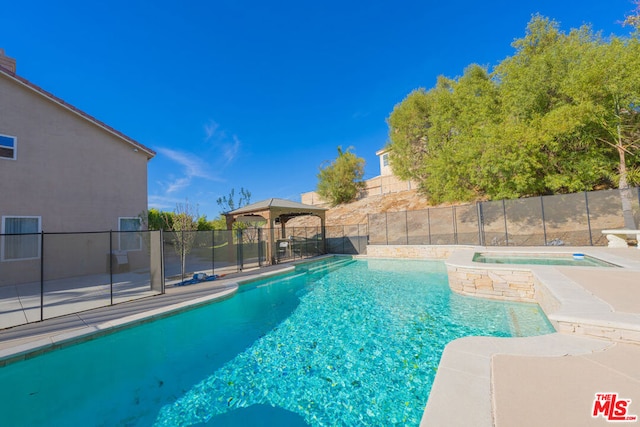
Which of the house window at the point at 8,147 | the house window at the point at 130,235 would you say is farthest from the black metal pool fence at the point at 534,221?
the house window at the point at 8,147

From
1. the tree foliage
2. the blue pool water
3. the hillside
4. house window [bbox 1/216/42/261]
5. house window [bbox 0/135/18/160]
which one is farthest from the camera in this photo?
the hillside

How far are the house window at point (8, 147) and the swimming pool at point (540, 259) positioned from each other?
645 inches

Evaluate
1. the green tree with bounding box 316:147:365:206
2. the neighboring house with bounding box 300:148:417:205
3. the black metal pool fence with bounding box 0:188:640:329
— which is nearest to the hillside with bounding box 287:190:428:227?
the neighboring house with bounding box 300:148:417:205

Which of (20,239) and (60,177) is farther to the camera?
(60,177)

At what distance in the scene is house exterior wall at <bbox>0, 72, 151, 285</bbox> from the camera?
8.43 m

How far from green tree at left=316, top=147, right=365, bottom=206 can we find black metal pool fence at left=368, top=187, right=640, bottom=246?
1229 cm

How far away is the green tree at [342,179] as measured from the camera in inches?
1181

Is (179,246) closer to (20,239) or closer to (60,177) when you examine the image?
(20,239)

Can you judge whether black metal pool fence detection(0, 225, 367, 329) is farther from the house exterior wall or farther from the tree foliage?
the tree foliage

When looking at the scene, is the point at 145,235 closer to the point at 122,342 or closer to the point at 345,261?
the point at 122,342

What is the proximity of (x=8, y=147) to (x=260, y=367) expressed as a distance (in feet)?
37.7

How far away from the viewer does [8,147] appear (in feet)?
27.6

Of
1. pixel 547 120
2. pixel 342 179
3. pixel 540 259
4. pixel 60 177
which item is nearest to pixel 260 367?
pixel 540 259

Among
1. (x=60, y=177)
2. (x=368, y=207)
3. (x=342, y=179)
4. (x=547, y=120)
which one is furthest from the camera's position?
(x=342, y=179)
